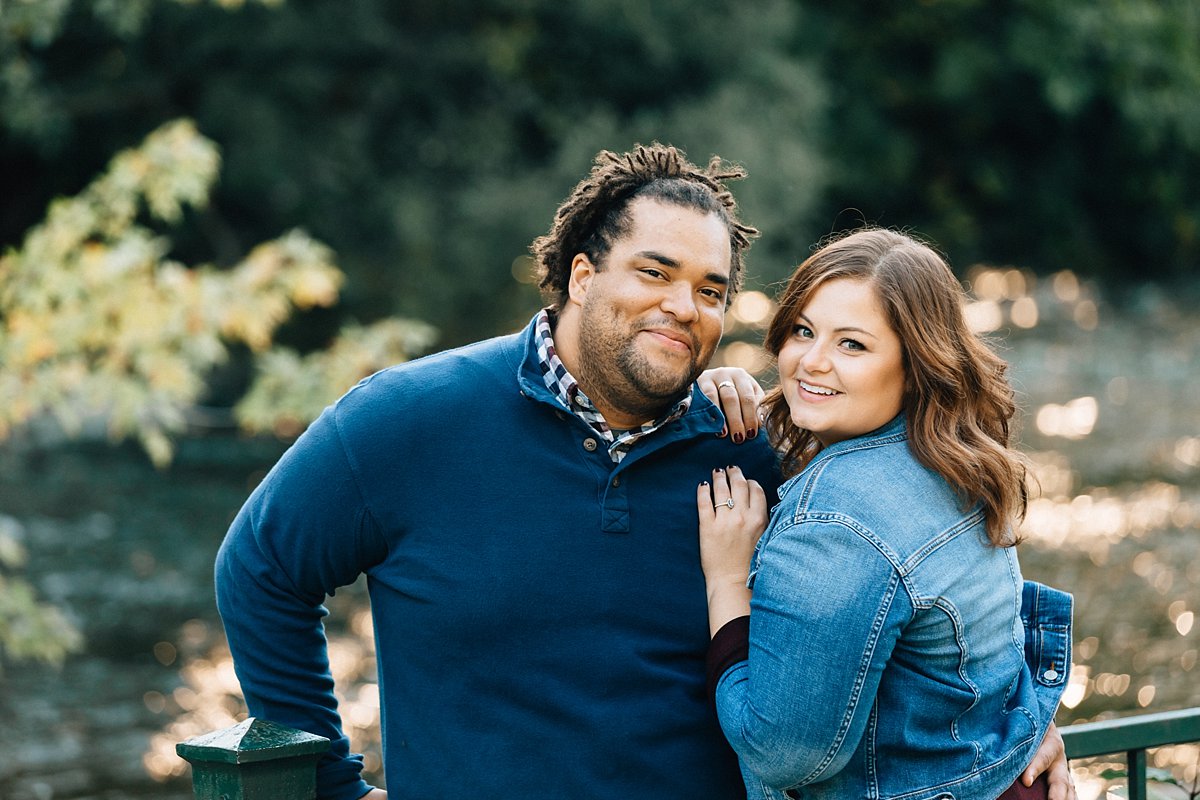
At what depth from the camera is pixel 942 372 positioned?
7.39ft

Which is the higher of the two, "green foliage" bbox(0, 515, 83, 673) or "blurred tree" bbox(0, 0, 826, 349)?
"blurred tree" bbox(0, 0, 826, 349)

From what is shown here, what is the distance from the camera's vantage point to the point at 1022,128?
27.8 metres

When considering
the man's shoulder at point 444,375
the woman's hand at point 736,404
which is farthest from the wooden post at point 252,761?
the woman's hand at point 736,404

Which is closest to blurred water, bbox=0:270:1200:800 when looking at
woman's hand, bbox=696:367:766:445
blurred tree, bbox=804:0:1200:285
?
woman's hand, bbox=696:367:766:445

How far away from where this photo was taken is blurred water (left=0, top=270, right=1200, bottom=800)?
8500 millimetres

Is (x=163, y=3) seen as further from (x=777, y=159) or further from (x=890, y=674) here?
(x=890, y=674)

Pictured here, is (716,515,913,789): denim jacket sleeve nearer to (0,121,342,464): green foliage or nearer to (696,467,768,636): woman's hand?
(696,467,768,636): woman's hand

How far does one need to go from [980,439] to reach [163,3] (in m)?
15.2

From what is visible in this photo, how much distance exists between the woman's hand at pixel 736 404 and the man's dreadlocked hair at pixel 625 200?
9.3 inches

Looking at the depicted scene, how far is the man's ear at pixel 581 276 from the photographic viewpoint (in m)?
2.65

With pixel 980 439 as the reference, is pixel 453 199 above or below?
above

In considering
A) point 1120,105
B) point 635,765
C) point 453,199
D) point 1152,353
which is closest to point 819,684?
point 635,765

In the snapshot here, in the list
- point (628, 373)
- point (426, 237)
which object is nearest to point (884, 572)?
point (628, 373)

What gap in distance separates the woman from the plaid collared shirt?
8.1 inches
